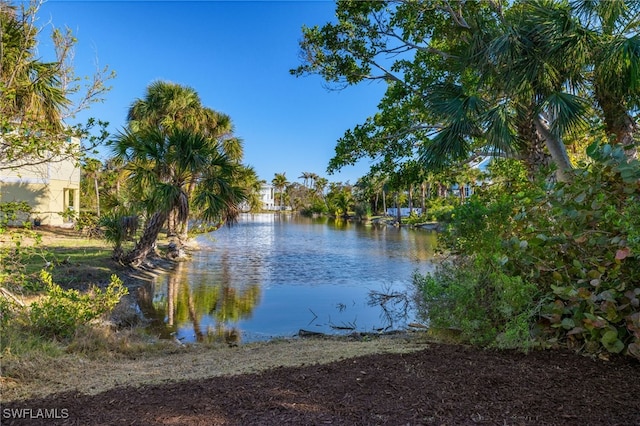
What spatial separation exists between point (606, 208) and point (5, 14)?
7568 mm

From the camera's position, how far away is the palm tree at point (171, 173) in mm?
11391

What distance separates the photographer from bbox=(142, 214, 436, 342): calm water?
7250 mm

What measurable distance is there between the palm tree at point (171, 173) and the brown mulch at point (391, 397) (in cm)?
927

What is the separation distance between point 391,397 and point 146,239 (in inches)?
440

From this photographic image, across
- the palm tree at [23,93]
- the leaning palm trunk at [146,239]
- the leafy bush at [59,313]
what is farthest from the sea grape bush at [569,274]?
the leaning palm trunk at [146,239]

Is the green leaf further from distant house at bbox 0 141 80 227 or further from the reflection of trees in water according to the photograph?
distant house at bbox 0 141 80 227

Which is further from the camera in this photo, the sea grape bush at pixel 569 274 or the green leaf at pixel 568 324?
the green leaf at pixel 568 324

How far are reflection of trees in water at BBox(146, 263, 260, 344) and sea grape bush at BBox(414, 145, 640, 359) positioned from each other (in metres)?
3.92

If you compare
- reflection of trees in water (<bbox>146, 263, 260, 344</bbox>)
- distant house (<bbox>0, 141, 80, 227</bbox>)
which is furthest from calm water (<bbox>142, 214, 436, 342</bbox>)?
distant house (<bbox>0, 141, 80, 227</bbox>)

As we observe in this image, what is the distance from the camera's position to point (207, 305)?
8.70 meters

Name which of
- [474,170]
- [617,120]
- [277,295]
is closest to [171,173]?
[277,295]

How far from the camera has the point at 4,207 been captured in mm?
4238

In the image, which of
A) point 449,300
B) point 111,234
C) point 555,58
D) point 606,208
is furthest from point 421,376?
point 111,234

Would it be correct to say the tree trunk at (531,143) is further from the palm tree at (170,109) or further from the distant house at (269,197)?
the distant house at (269,197)
